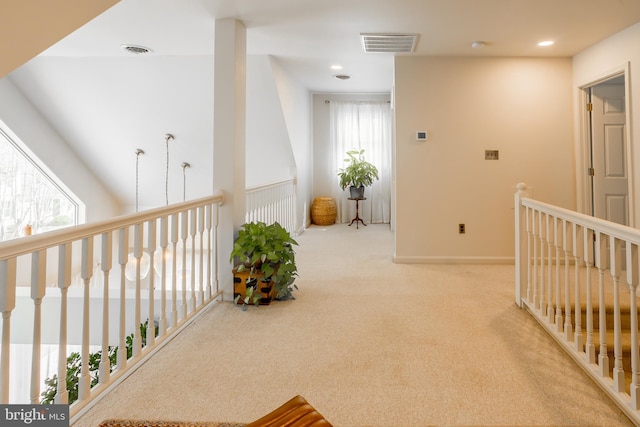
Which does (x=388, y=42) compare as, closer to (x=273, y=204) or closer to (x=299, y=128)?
(x=273, y=204)

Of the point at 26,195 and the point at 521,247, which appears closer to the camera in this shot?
the point at 521,247

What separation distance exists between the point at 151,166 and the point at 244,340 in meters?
4.64

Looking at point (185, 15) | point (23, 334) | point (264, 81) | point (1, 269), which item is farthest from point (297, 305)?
point (23, 334)

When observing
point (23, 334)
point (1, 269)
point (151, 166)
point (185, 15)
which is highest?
point (185, 15)

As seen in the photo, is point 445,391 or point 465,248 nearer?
point 445,391

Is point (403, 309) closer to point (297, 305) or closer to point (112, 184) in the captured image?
point (297, 305)

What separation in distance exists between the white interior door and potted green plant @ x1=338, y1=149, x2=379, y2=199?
3.61m

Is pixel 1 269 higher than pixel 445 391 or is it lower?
higher

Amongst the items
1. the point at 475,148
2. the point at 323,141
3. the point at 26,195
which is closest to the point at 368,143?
the point at 323,141

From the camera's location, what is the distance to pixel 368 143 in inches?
303

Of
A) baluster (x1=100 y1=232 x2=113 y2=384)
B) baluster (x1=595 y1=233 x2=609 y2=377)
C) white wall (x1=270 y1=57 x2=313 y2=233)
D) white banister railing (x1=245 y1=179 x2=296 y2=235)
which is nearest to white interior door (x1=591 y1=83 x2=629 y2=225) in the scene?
baluster (x1=595 y1=233 x2=609 y2=377)

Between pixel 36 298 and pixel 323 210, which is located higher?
pixel 323 210

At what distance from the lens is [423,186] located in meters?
4.54

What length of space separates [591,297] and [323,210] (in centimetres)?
535
